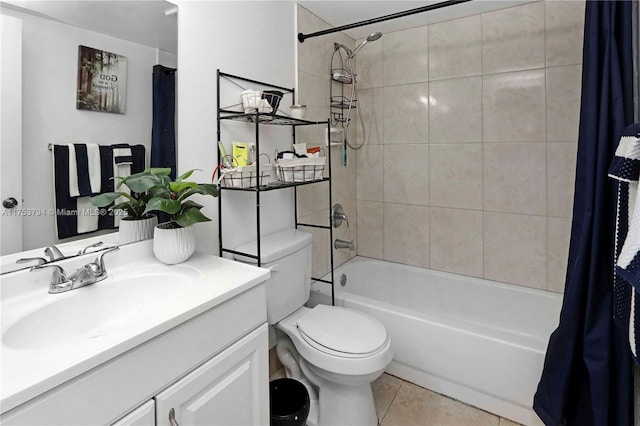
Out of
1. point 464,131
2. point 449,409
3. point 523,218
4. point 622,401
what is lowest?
point 449,409

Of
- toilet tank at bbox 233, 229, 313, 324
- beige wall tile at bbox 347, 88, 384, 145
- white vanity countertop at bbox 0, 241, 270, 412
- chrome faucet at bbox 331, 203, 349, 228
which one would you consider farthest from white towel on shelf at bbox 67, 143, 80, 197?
beige wall tile at bbox 347, 88, 384, 145

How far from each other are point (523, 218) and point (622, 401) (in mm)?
1230

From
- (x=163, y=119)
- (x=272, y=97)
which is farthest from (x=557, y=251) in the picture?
(x=163, y=119)

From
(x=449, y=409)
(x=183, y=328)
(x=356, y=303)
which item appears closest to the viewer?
(x=183, y=328)

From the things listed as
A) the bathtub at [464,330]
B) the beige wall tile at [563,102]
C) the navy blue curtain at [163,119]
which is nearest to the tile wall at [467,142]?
the beige wall tile at [563,102]

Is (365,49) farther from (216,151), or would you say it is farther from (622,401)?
(622,401)

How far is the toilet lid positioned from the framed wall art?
1.18 meters

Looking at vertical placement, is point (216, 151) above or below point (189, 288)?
above

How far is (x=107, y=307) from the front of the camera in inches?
42.3

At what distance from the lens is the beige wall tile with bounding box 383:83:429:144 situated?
2.46m

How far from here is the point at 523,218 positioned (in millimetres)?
2203

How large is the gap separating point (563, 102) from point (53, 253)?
2551 millimetres

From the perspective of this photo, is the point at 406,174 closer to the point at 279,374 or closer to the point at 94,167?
the point at 279,374

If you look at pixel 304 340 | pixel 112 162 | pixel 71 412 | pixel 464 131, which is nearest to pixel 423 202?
pixel 464 131
